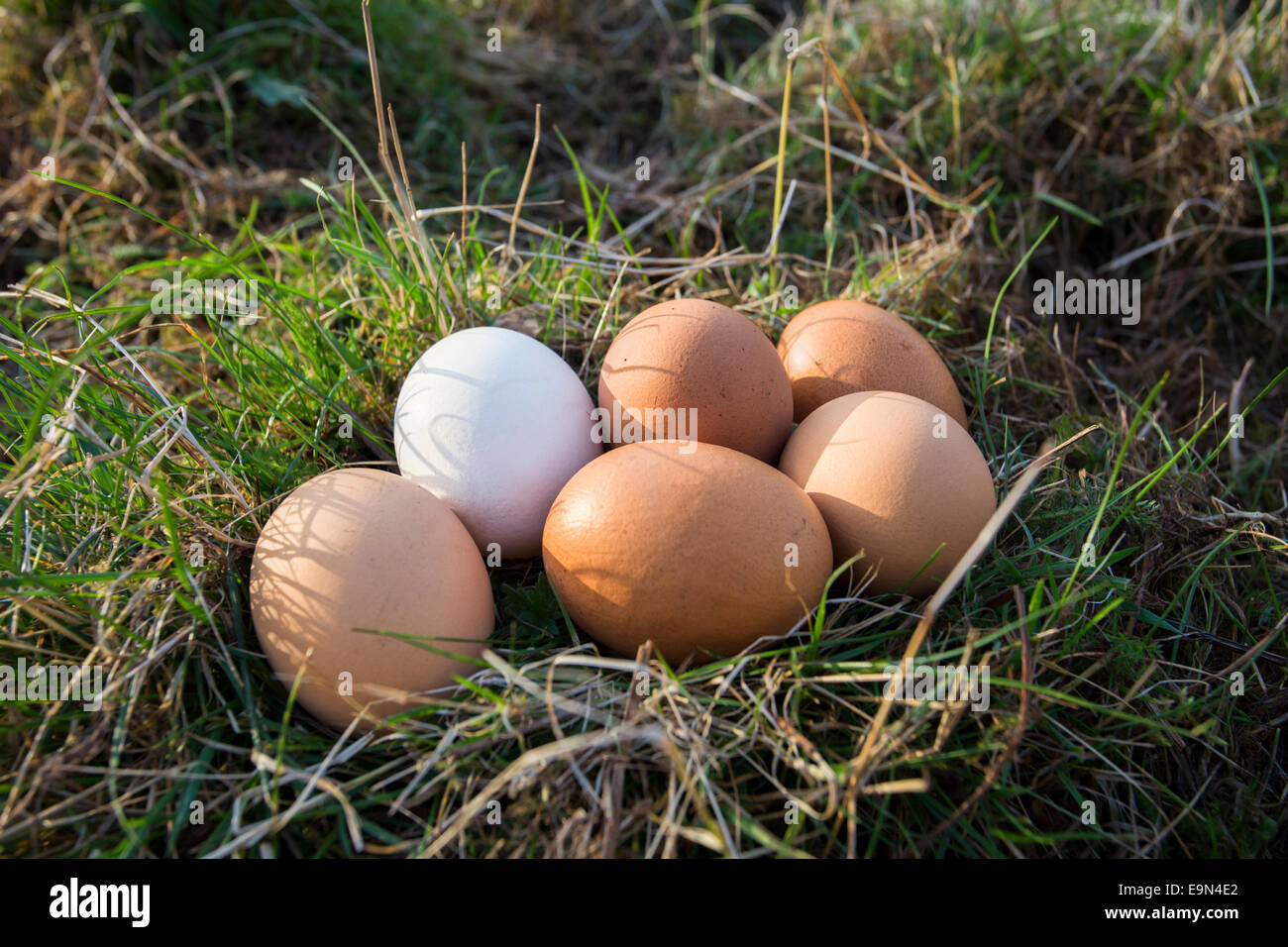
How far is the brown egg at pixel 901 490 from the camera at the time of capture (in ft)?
5.21

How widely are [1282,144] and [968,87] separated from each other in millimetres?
977

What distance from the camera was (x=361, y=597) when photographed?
146 centimetres

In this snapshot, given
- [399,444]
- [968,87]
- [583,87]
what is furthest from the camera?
[583,87]

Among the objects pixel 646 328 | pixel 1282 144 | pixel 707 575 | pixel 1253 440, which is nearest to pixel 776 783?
pixel 707 575

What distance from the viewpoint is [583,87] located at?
3457mm

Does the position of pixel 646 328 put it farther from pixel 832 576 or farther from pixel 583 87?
pixel 583 87

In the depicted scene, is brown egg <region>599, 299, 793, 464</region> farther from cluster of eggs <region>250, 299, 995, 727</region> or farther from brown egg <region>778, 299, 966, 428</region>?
brown egg <region>778, 299, 966, 428</region>

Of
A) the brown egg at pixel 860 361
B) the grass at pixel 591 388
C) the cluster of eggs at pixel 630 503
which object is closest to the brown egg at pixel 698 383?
the cluster of eggs at pixel 630 503

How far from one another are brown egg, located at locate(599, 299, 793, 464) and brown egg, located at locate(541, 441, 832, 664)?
16 centimetres

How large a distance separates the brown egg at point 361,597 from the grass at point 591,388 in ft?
0.28

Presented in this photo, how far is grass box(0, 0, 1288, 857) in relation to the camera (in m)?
1.37

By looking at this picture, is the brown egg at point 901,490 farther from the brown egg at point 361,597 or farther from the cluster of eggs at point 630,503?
the brown egg at point 361,597

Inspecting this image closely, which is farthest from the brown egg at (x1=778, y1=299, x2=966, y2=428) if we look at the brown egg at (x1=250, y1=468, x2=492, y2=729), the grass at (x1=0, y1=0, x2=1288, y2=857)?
the brown egg at (x1=250, y1=468, x2=492, y2=729)
